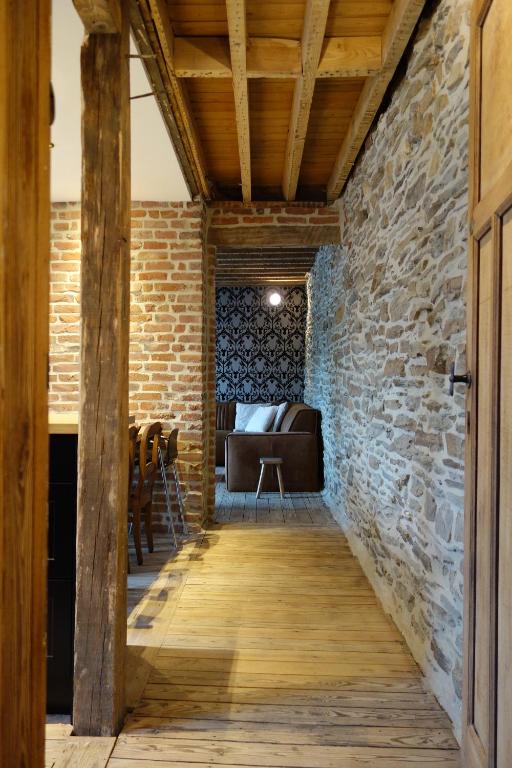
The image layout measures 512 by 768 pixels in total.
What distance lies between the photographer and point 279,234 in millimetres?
4582

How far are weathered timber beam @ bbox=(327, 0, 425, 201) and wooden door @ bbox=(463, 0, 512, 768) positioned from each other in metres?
0.70

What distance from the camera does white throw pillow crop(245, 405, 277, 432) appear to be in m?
6.74

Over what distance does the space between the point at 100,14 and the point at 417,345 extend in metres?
1.79

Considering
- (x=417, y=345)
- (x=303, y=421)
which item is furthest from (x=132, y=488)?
(x=303, y=421)

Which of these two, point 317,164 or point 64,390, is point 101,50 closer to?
point 317,164

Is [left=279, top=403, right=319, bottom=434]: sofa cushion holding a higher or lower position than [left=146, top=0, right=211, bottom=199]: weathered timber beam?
lower

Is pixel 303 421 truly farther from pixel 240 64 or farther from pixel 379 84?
pixel 240 64

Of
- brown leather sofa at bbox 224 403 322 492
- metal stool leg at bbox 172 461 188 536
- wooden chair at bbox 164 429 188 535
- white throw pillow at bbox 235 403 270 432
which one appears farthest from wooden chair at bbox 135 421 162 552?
white throw pillow at bbox 235 403 270 432

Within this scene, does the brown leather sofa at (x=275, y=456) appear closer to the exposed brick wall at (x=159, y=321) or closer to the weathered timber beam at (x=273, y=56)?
the exposed brick wall at (x=159, y=321)

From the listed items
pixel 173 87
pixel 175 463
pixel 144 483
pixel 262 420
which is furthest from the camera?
pixel 262 420

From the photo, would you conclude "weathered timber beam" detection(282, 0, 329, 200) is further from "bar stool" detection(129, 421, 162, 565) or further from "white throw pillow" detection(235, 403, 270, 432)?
"white throw pillow" detection(235, 403, 270, 432)

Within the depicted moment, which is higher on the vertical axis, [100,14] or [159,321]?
[100,14]

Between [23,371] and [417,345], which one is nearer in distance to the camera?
[23,371]

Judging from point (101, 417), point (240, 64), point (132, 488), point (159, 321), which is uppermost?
point (240, 64)
